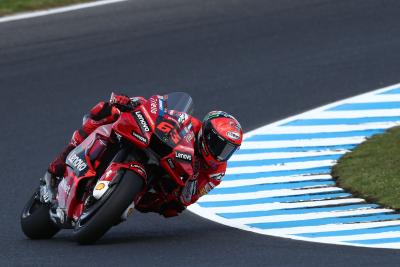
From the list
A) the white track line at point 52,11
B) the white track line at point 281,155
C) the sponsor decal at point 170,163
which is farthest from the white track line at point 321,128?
the white track line at point 52,11

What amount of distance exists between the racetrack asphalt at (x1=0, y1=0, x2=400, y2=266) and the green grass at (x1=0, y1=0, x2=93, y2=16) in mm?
578

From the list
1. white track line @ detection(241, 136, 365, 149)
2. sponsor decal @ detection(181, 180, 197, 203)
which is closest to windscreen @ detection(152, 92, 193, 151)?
sponsor decal @ detection(181, 180, 197, 203)

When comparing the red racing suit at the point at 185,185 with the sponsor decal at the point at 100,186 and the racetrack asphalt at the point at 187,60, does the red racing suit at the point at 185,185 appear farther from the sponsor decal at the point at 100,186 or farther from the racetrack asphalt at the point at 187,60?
the racetrack asphalt at the point at 187,60

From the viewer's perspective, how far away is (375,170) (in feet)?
40.8

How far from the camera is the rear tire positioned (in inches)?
412

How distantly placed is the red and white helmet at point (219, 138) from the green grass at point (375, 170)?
1.85 meters

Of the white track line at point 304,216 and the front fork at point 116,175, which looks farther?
the white track line at point 304,216

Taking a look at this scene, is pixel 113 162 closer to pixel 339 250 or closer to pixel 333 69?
pixel 339 250

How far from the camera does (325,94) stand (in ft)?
52.8

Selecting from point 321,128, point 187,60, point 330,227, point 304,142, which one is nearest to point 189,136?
point 330,227

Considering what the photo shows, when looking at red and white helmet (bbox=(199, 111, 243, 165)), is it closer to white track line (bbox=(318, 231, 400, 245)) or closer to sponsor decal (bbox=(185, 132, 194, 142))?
sponsor decal (bbox=(185, 132, 194, 142))

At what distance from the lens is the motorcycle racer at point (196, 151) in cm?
985

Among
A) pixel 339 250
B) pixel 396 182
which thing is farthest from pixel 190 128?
pixel 396 182

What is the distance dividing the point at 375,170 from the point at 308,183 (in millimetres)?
705
